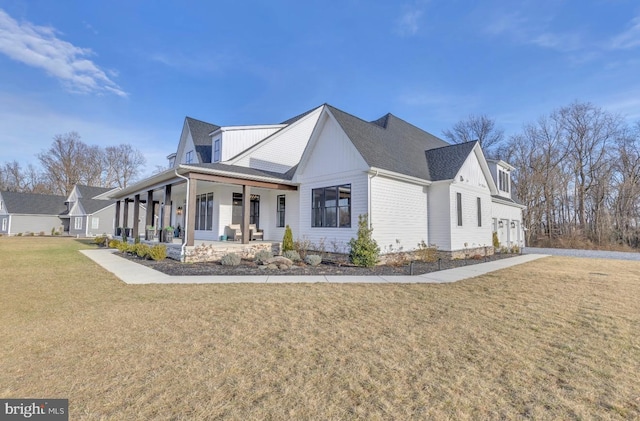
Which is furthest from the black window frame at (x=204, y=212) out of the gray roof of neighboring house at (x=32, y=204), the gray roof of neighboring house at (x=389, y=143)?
the gray roof of neighboring house at (x=32, y=204)

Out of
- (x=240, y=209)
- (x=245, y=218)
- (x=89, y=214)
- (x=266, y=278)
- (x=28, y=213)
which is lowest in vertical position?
(x=266, y=278)

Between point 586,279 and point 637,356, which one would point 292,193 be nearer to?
point 586,279

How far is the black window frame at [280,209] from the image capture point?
49.6 feet

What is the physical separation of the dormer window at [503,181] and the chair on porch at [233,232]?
18452 mm

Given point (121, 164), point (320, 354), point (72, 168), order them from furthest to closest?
point (121, 164)
point (72, 168)
point (320, 354)

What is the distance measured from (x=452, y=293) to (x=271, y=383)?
5.32 meters

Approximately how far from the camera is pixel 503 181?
70.2ft

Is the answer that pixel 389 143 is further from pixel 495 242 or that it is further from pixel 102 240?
pixel 102 240

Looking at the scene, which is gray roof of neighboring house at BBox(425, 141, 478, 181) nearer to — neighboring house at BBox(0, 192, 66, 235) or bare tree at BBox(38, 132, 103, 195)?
neighboring house at BBox(0, 192, 66, 235)

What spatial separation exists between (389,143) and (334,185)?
4132 millimetres

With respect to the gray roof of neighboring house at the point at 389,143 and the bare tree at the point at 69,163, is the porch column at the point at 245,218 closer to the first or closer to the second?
the gray roof of neighboring house at the point at 389,143

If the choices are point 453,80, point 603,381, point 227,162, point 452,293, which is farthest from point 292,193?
point 603,381

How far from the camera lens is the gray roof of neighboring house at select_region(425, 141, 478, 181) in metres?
14.2

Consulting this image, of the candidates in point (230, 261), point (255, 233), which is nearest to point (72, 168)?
point (255, 233)
